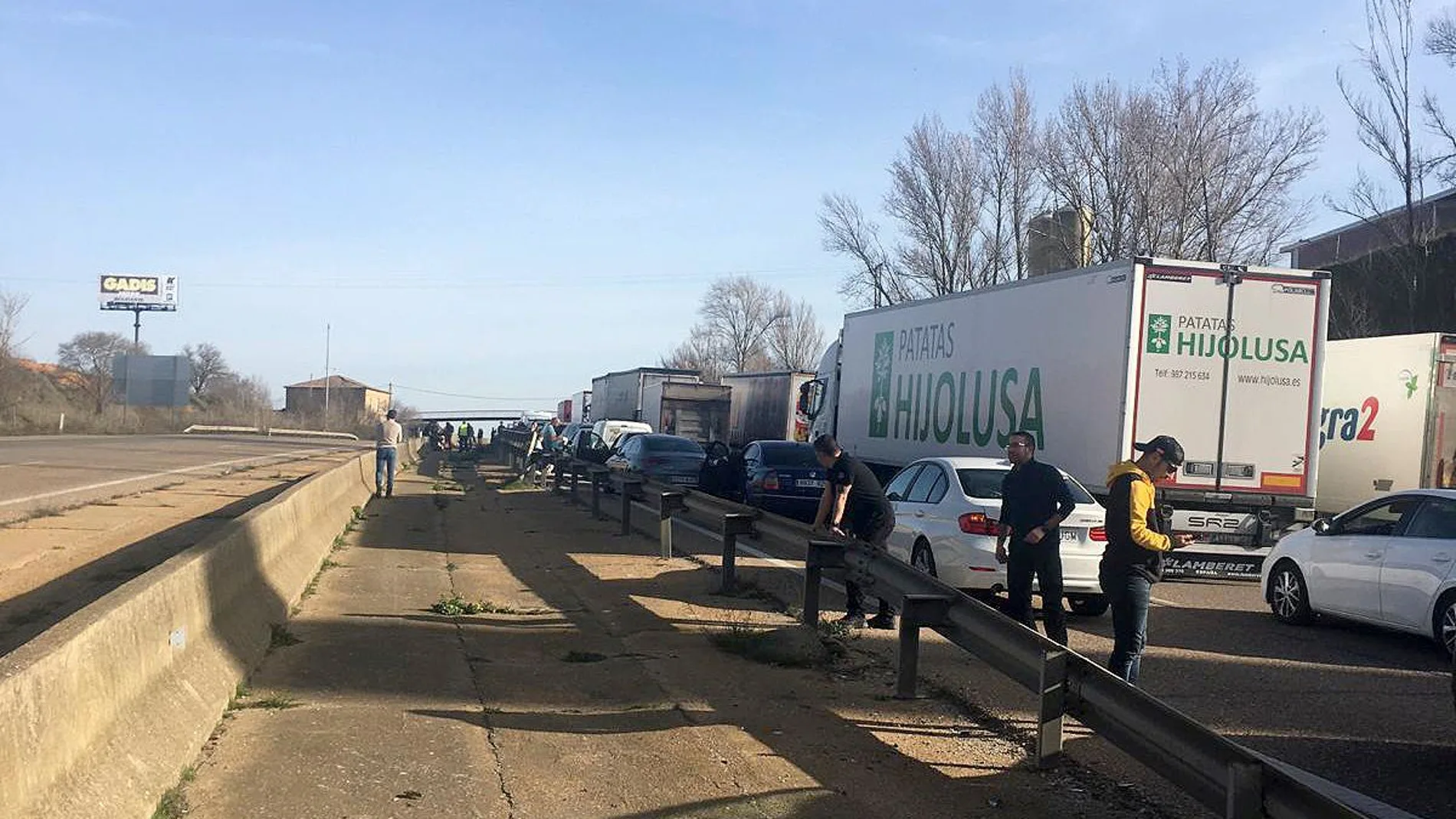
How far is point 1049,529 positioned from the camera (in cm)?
871

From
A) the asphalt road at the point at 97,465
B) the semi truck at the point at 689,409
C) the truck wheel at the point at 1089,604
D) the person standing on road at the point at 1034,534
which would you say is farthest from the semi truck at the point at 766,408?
the person standing on road at the point at 1034,534

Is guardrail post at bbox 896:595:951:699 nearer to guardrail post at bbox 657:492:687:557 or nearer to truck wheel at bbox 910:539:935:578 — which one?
truck wheel at bbox 910:539:935:578

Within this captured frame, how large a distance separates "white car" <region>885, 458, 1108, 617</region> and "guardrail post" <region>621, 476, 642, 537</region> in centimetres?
531

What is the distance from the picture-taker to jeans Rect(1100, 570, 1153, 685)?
7.20 meters

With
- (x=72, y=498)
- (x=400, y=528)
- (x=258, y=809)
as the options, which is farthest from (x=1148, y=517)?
(x=72, y=498)

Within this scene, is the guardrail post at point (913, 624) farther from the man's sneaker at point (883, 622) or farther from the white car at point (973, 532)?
the white car at point (973, 532)

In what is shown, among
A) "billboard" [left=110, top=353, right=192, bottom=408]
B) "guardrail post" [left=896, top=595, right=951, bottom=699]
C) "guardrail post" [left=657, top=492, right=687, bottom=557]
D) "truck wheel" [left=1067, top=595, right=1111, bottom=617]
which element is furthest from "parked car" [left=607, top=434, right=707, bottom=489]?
"billboard" [left=110, top=353, right=192, bottom=408]

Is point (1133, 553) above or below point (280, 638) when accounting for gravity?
above

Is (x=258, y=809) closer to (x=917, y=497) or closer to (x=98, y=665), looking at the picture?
(x=98, y=665)

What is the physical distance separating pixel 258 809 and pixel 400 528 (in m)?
13.6

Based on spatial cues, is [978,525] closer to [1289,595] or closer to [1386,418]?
[1289,595]

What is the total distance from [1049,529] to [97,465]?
82.5 ft

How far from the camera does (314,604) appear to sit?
34.3 ft

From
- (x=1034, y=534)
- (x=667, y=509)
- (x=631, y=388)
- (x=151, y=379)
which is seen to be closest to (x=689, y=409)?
(x=631, y=388)
